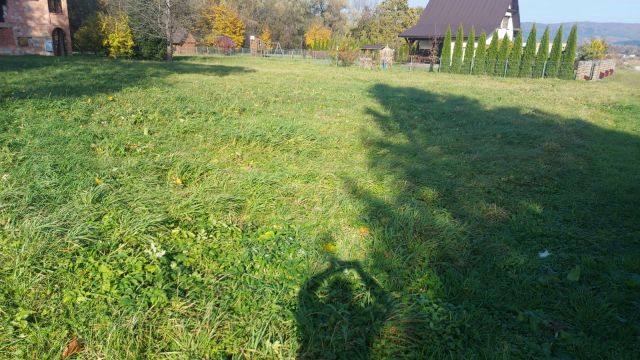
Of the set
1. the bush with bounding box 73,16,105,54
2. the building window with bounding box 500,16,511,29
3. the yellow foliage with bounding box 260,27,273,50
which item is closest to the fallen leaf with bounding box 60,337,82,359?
the bush with bounding box 73,16,105,54

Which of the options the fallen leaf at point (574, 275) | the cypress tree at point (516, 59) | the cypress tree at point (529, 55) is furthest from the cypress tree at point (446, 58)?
the fallen leaf at point (574, 275)

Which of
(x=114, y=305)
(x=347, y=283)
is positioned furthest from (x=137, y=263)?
(x=347, y=283)

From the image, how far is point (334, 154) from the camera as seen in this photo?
568 cm

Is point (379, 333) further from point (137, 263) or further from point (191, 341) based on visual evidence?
point (137, 263)

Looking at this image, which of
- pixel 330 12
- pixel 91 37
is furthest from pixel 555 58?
pixel 330 12

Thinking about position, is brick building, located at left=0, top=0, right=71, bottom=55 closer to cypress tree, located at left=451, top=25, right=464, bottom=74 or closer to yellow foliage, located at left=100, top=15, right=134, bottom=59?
yellow foliage, located at left=100, top=15, right=134, bottom=59

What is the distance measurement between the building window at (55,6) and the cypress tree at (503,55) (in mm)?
29428

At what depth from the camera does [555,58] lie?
79.8 feet

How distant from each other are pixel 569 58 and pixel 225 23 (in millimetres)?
44237

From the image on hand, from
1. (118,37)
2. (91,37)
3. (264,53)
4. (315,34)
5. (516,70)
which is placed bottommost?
(516,70)

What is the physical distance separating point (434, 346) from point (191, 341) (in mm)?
1327

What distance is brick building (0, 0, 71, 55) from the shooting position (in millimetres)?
26469

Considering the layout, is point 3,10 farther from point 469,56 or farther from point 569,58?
point 569,58

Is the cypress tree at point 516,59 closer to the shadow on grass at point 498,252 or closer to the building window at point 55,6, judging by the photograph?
the shadow on grass at point 498,252
